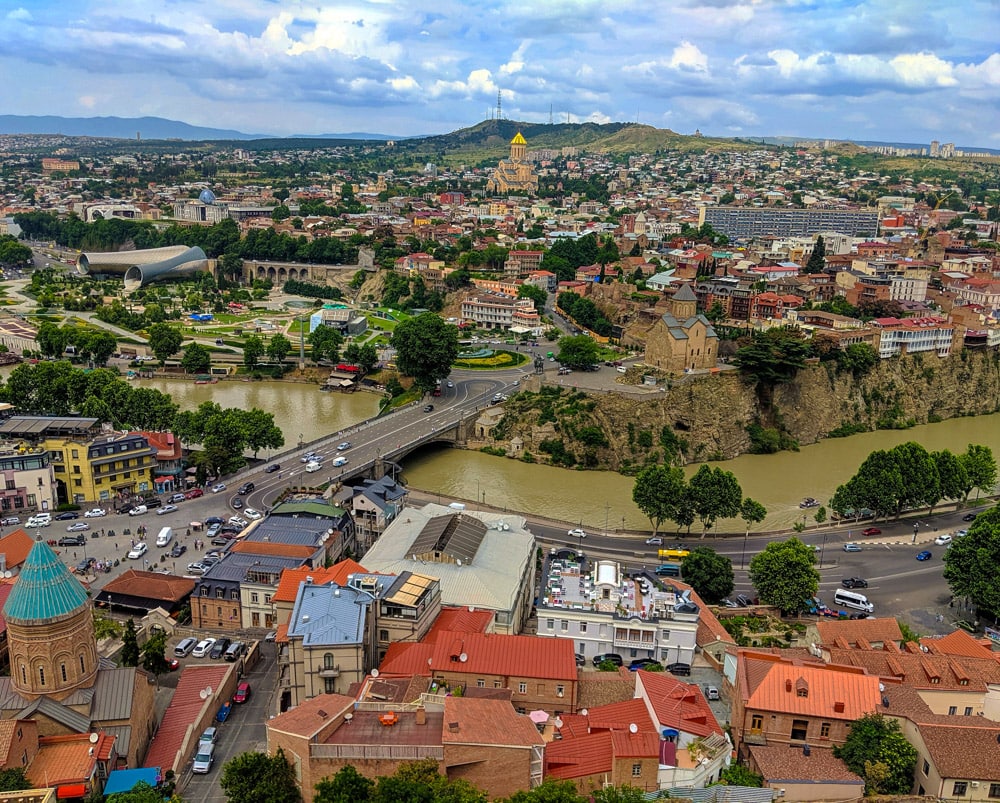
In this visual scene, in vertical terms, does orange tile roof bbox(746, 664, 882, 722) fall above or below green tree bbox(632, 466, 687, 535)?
above

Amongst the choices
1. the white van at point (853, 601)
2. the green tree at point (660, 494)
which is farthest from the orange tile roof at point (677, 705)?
the green tree at point (660, 494)

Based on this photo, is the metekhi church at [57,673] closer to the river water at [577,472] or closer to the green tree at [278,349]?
the river water at [577,472]

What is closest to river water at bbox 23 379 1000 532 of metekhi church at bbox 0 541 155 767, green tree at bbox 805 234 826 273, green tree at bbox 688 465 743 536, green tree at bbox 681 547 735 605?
green tree at bbox 688 465 743 536

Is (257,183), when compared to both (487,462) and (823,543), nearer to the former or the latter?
(487,462)

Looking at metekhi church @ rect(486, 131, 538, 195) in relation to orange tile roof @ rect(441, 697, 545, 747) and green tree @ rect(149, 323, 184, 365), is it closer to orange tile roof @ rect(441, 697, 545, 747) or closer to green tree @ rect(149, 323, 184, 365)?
green tree @ rect(149, 323, 184, 365)

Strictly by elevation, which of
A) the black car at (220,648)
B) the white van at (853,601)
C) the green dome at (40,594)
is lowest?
the white van at (853,601)

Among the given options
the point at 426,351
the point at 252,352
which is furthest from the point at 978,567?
the point at 252,352
